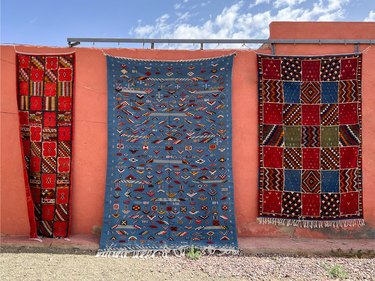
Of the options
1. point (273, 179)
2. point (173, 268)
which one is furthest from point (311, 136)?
point (173, 268)

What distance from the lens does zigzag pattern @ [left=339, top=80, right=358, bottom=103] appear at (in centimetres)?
379

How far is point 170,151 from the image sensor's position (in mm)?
3680

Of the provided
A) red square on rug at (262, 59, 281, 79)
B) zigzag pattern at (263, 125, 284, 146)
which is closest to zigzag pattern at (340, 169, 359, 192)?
zigzag pattern at (263, 125, 284, 146)

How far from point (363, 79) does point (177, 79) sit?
1.98 metres

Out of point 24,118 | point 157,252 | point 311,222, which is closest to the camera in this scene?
point 157,252

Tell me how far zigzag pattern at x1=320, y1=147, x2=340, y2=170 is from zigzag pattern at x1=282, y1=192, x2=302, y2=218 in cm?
41

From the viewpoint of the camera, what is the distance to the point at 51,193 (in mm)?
3684

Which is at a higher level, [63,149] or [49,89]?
[49,89]

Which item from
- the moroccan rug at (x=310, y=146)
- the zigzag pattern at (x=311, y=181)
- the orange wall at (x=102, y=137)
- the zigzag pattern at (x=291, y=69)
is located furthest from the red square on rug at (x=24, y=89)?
the zigzag pattern at (x=311, y=181)

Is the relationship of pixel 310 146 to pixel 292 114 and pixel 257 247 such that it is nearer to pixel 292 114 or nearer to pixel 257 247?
pixel 292 114

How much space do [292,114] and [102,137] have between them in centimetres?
200

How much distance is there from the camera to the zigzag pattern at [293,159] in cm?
378

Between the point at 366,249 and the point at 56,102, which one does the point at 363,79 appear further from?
the point at 56,102

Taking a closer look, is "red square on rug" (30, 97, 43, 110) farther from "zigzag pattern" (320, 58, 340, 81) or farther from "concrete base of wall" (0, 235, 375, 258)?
"zigzag pattern" (320, 58, 340, 81)
